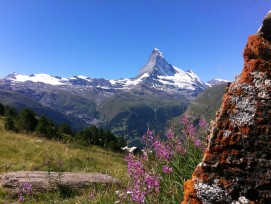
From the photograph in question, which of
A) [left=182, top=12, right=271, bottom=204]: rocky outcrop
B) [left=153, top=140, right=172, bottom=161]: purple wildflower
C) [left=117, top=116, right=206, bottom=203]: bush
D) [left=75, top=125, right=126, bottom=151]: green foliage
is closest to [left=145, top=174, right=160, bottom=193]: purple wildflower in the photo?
[left=117, top=116, right=206, bottom=203]: bush

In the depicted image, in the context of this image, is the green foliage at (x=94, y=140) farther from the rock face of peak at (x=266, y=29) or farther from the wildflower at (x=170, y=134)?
the rock face of peak at (x=266, y=29)

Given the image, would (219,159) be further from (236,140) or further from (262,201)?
(262,201)

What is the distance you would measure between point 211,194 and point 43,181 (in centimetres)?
896

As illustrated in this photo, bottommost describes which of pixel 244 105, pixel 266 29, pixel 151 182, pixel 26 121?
pixel 151 182

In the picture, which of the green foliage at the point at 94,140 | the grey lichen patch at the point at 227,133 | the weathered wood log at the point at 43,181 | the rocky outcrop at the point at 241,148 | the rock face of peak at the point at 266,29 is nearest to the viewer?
the rocky outcrop at the point at 241,148

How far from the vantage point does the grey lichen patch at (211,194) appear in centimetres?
352

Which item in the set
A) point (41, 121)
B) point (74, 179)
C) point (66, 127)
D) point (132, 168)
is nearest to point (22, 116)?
point (41, 121)

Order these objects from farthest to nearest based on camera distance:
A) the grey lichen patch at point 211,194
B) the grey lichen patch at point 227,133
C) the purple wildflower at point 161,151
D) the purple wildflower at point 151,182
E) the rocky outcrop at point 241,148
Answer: the purple wildflower at point 161,151 < the purple wildflower at point 151,182 < the grey lichen patch at point 227,133 < the grey lichen patch at point 211,194 < the rocky outcrop at point 241,148

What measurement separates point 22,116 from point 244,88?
56.1 meters

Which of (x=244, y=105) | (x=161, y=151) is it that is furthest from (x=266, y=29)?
(x=161, y=151)

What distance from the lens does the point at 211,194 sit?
359 centimetres

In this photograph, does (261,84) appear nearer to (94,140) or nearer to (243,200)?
(243,200)

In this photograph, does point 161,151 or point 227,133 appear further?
point 161,151

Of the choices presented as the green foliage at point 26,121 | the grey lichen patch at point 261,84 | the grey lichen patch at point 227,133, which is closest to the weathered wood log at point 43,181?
the grey lichen patch at point 227,133
